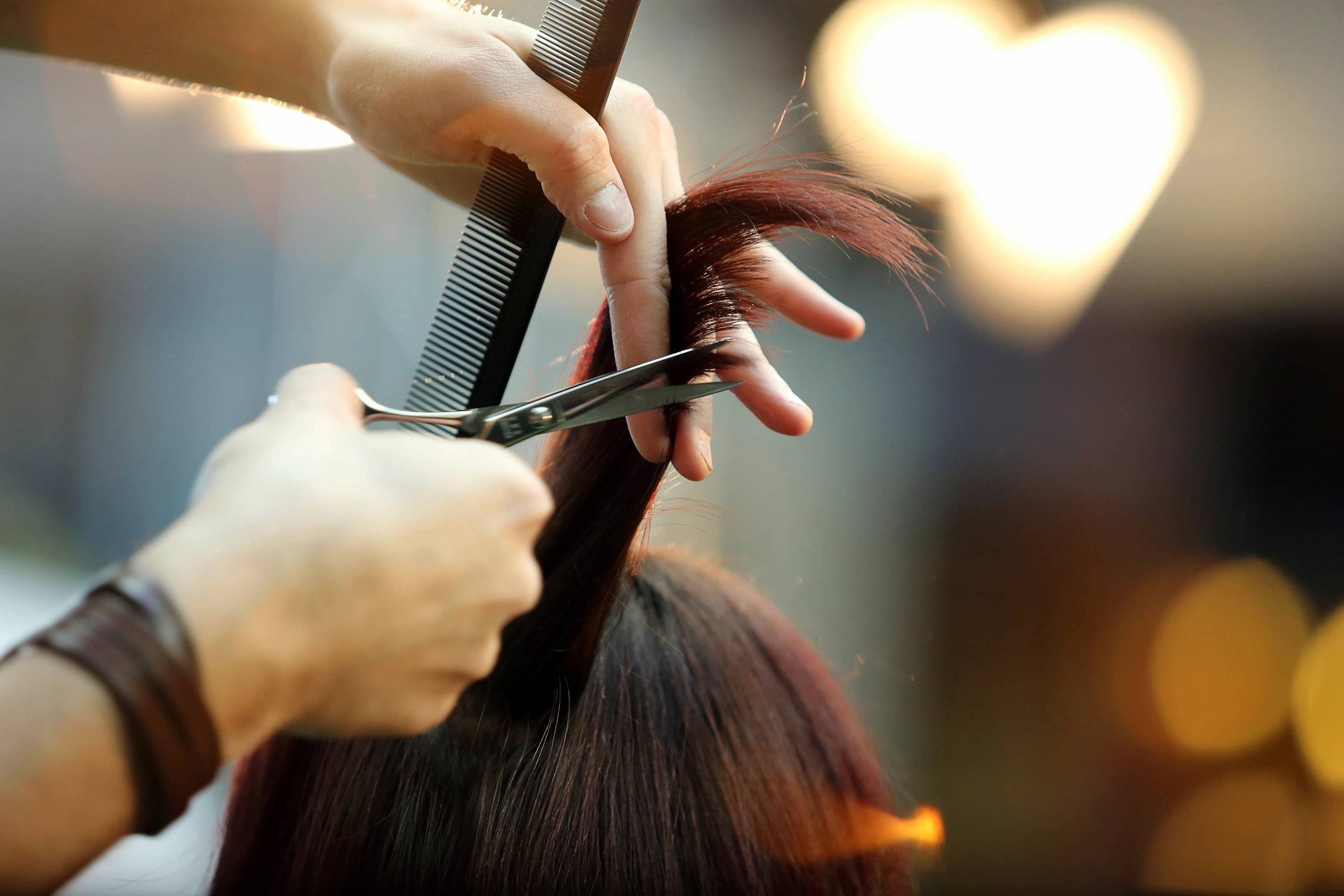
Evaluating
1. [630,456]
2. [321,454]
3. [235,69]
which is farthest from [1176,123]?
[321,454]

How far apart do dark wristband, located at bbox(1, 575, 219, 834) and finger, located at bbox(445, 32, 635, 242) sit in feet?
1.43

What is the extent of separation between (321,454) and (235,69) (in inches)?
27.6

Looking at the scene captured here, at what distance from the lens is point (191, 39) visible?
2.78 feet

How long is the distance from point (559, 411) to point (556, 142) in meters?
0.24

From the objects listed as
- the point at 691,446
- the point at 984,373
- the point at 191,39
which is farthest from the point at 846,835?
→ the point at 984,373

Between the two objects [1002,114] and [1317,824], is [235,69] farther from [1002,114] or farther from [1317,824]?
[1317,824]

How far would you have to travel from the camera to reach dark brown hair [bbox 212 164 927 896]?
2.07 ft

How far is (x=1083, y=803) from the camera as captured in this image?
1713 mm

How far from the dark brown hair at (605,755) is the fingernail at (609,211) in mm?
46

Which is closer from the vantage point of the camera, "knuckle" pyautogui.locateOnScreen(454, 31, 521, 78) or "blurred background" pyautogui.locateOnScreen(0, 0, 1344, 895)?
"knuckle" pyautogui.locateOnScreen(454, 31, 521, 78)

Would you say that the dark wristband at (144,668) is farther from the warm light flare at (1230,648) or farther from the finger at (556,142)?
the warm light flare at (1230,648)

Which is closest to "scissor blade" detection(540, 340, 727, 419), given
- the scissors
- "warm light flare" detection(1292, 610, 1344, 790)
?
the scissors

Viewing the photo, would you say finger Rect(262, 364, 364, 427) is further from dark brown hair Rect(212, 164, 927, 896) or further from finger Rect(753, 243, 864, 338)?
finger Rect(753, 243, 864, 338)

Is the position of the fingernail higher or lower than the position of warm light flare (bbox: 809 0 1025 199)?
lower
